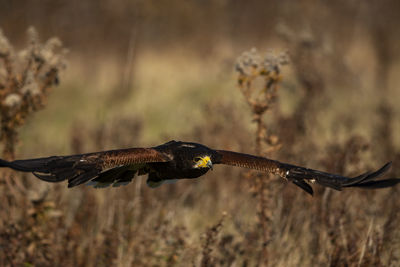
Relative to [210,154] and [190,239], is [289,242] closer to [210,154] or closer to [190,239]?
[190,239]

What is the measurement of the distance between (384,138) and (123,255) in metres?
5.00

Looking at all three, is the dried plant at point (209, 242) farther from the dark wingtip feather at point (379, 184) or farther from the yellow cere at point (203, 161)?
the dark wingtip feather at point (379, 184)

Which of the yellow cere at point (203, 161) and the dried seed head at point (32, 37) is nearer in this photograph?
the yellow cere at point (203, 161)

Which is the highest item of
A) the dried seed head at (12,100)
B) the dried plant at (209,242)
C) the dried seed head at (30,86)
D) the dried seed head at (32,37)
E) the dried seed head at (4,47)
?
the dried seed head at (32,37)

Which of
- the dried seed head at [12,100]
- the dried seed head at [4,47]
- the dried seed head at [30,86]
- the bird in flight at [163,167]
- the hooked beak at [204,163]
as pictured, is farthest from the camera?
the dried seed head at [4,47]

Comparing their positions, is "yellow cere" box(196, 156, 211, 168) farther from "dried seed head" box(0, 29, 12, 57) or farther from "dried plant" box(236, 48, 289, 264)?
"dried seed head" box(0, 29, 12, 57)

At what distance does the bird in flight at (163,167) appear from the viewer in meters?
3.26

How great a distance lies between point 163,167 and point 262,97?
3.45ft

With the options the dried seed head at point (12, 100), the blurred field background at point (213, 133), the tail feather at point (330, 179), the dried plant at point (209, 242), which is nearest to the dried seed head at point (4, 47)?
the blurred field background at point (213, 133)

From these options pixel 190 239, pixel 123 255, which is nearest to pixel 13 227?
pixel 123 255

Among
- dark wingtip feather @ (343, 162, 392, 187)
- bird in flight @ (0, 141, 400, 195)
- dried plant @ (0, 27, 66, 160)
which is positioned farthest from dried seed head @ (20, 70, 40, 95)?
dark wingtip feather @ (343, 162, 392, 187)

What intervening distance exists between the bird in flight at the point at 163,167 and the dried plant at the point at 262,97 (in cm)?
36

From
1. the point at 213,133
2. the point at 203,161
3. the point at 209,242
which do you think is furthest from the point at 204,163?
the point at 213,133

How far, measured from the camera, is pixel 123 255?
14.6ft
